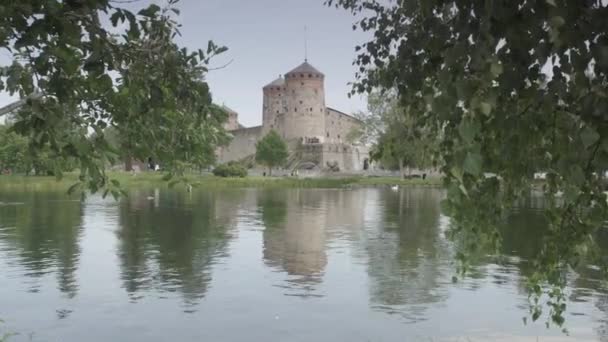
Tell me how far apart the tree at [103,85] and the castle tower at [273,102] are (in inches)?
4495

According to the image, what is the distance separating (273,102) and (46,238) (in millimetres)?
102565

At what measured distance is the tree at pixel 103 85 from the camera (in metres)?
3.28

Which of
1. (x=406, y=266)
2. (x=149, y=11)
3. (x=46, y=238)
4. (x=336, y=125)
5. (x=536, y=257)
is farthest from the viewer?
(x=336, y=125)

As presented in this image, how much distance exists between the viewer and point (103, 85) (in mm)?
3803

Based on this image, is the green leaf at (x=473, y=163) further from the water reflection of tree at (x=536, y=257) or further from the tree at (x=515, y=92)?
the water reflection of tree at (x=536, y=257)

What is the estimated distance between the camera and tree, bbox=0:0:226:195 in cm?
328

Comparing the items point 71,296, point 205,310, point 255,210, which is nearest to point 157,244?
point 71,296

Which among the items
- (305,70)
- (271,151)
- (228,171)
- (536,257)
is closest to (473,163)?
A: (536,257)

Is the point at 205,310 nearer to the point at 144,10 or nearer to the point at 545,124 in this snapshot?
the point at 144,10

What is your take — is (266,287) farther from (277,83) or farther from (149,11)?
(277,83)

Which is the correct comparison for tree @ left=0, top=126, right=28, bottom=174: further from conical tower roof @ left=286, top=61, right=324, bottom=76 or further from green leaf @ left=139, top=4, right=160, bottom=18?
green leaf @ left=139, top=4, right=160, bottom=18

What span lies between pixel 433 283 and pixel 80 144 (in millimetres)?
11128

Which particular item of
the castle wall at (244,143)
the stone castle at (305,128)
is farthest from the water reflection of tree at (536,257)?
Result: the castle wall at (244,143)

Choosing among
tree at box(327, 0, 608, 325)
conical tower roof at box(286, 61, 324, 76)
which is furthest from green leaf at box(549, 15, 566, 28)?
conical tower roof at box(286, 61, 324, 76)
